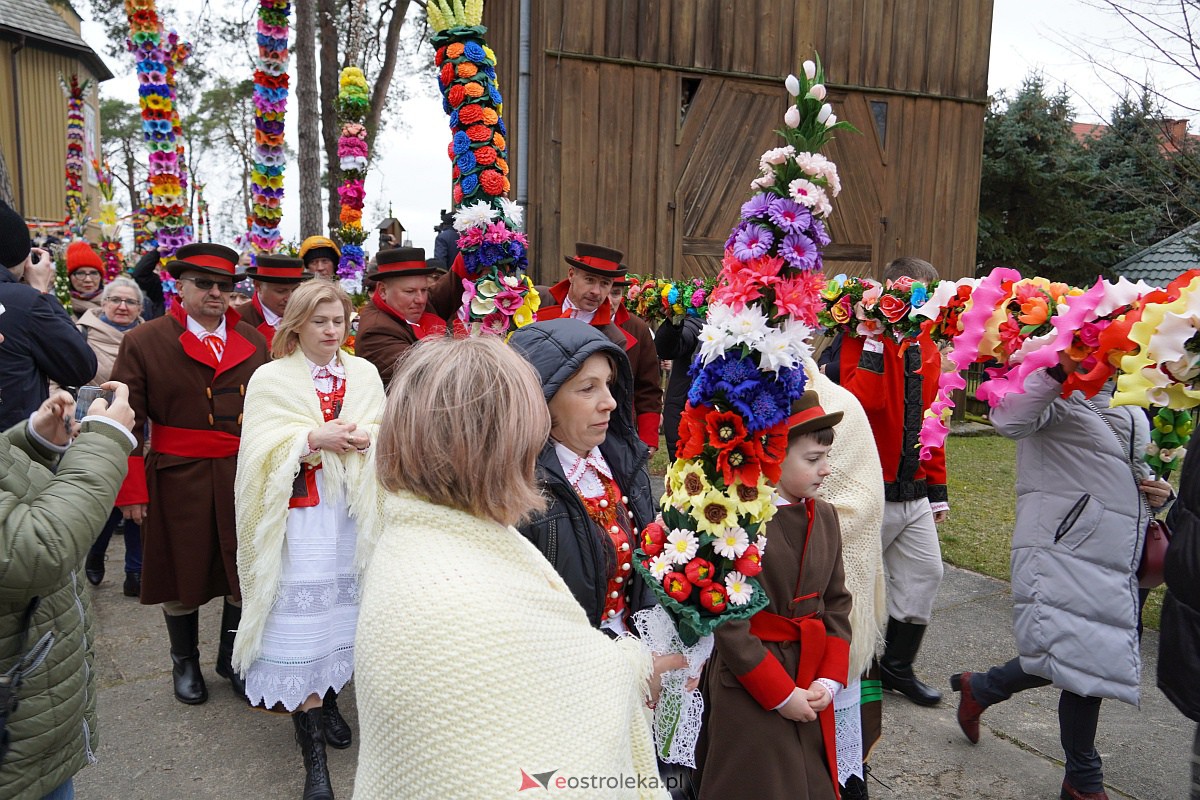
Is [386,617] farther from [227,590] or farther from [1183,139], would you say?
[1183,139]

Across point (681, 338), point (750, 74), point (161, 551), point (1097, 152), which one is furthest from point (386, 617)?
point (1097, 152)

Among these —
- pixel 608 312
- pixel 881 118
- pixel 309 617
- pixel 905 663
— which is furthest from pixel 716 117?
pixel 309 617

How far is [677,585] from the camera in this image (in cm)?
224

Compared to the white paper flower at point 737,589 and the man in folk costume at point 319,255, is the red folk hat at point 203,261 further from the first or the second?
the white paper flower at point 737,589

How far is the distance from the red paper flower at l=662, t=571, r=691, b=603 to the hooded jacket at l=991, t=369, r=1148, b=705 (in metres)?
1.62

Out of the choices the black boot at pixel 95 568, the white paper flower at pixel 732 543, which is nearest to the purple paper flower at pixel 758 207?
the white paper flower at pixel 732 543

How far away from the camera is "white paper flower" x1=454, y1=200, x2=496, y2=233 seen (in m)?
3.95

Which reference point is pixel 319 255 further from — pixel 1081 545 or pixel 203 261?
pixel 1081 545

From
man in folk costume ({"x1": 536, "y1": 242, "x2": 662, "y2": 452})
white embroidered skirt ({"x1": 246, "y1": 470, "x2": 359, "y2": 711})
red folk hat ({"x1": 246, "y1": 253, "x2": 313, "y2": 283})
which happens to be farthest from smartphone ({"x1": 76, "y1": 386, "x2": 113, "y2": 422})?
red folk hat ({"x1": 246, "y1": 253, "x2": 313, "y2": 283})

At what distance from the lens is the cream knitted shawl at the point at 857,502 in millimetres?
3109

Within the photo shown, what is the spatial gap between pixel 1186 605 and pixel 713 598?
1.28 m

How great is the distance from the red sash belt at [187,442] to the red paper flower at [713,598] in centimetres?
282

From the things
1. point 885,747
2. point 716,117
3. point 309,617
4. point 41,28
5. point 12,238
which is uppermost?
point 41,28

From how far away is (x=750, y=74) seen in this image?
11.1 m
